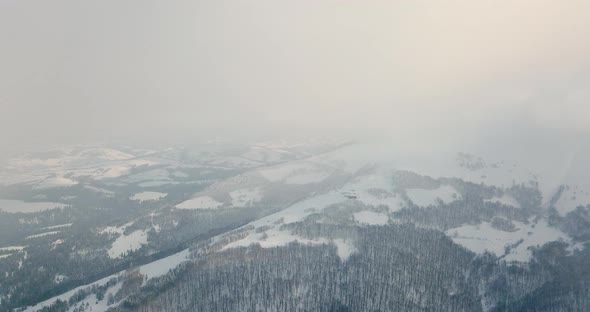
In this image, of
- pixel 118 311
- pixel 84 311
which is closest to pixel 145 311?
pixel 118 311

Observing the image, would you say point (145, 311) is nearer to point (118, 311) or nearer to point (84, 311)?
point (118, 311)
